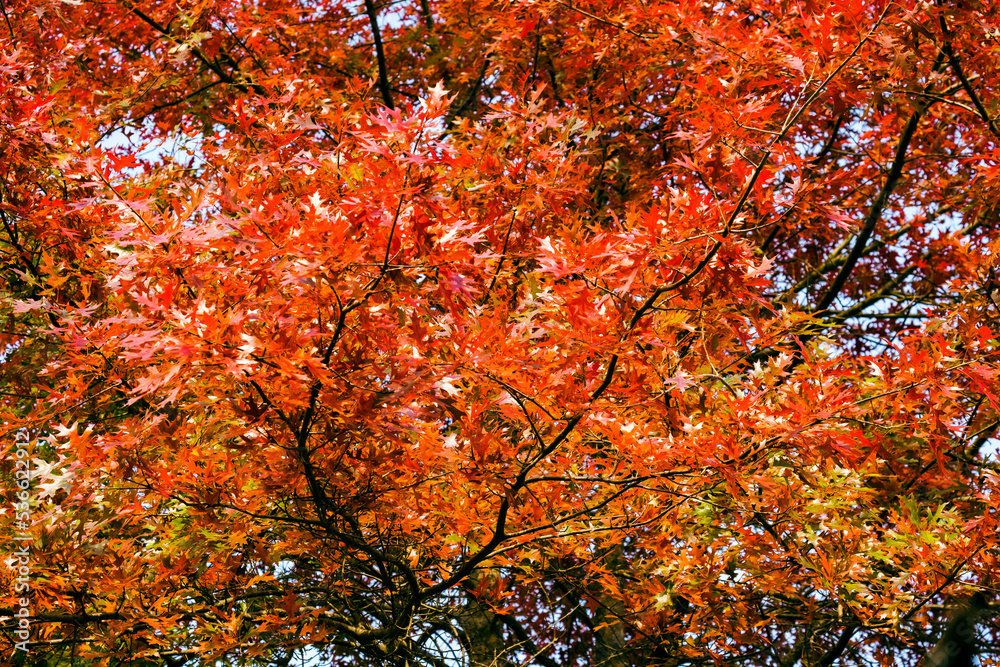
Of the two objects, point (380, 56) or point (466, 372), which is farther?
point (380, 56)

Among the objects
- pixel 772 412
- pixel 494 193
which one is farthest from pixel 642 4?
pixel 772 412

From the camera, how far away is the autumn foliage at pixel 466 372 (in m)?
2.67

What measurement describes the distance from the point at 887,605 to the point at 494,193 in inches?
109

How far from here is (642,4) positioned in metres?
4.91

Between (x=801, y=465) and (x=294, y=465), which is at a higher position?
(x=294, y=465)

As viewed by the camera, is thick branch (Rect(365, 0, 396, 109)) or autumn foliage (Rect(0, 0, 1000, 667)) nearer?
autumn foliage (Rect(0, 0, 1000, 667))

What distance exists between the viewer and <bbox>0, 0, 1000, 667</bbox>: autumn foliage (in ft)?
8.75

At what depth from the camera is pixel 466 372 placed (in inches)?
107

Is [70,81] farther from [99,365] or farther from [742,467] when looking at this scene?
[742,467]

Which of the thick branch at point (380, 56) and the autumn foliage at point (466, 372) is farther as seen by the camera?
the thick branch at point (380, 56)

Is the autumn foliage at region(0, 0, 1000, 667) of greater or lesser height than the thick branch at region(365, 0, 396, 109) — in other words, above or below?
below

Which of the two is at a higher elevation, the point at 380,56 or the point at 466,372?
the point at 380,56

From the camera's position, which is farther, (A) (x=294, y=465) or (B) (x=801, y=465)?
(B) (x=801, y=465)

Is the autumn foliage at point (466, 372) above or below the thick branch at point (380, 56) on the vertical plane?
below
